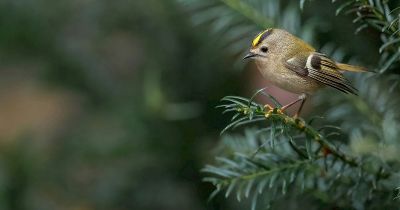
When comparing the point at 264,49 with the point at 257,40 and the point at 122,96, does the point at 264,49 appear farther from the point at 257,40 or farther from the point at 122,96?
the point at 122,96

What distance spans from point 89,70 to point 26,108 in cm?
140

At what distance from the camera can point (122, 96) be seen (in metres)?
1.96

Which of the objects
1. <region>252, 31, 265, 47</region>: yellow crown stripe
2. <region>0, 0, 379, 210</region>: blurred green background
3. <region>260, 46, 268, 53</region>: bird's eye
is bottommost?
<region>0, 0, 379, 210</region>: blurred green background

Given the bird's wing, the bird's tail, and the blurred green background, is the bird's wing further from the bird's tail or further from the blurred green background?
the blurred green background

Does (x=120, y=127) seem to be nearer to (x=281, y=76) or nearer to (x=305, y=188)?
(x=281, y=76)

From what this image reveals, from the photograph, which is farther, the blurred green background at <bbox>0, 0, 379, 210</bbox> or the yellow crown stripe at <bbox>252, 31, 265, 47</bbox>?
the blurred green background at <bbox>0, 0, 379, 210</bbox>

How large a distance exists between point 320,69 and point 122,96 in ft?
2.74

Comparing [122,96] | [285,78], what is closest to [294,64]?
[285,78]

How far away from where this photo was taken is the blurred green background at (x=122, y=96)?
1.70 m

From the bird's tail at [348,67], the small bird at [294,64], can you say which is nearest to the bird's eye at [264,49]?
the small bird at [294,64]

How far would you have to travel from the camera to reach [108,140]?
184cm

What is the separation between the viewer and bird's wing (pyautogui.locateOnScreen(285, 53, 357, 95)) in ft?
3.98

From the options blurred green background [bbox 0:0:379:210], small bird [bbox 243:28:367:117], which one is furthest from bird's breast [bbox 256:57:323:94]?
blurred green background [bbox 0:0:379:210]

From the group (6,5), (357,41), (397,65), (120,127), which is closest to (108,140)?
(120,127)
